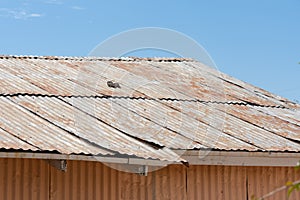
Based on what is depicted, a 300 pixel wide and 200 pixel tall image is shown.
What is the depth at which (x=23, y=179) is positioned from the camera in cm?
821

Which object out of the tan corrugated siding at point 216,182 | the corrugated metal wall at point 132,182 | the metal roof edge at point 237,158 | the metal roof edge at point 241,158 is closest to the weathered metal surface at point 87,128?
the metal roof edge at point 237,158

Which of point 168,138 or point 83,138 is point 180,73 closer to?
point 168,138

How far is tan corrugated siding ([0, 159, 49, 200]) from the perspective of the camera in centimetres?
809

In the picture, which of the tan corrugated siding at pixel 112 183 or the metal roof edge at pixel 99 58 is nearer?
the tan corrugated siding at pixel 112 183

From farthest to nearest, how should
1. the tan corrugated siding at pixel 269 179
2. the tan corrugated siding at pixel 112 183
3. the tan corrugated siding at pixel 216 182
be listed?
the tan corrugated siding at pixel 269 179, the tan corrugated siding at pixel 216 182, the tan corrugated siding at pixel 112 183

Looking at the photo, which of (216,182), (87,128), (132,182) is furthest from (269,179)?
(87,128)

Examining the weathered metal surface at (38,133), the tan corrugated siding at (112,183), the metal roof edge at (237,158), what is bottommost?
the tan corrugated siding at (112,183)

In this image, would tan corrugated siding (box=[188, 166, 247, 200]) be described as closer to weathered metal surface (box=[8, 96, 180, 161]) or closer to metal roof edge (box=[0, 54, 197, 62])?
weathered metal surface (box=[8, 96, 180, 161])

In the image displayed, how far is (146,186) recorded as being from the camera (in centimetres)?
910

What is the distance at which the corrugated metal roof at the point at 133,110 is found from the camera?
8258mm

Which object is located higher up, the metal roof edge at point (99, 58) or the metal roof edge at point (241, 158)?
the metal roof edge at point (99, 58)

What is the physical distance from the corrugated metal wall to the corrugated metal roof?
1.64ft

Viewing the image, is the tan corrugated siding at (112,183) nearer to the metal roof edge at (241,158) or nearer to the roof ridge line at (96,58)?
the metal roof edge at (241,158)

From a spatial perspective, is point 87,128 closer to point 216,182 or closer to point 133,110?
point 133,110
